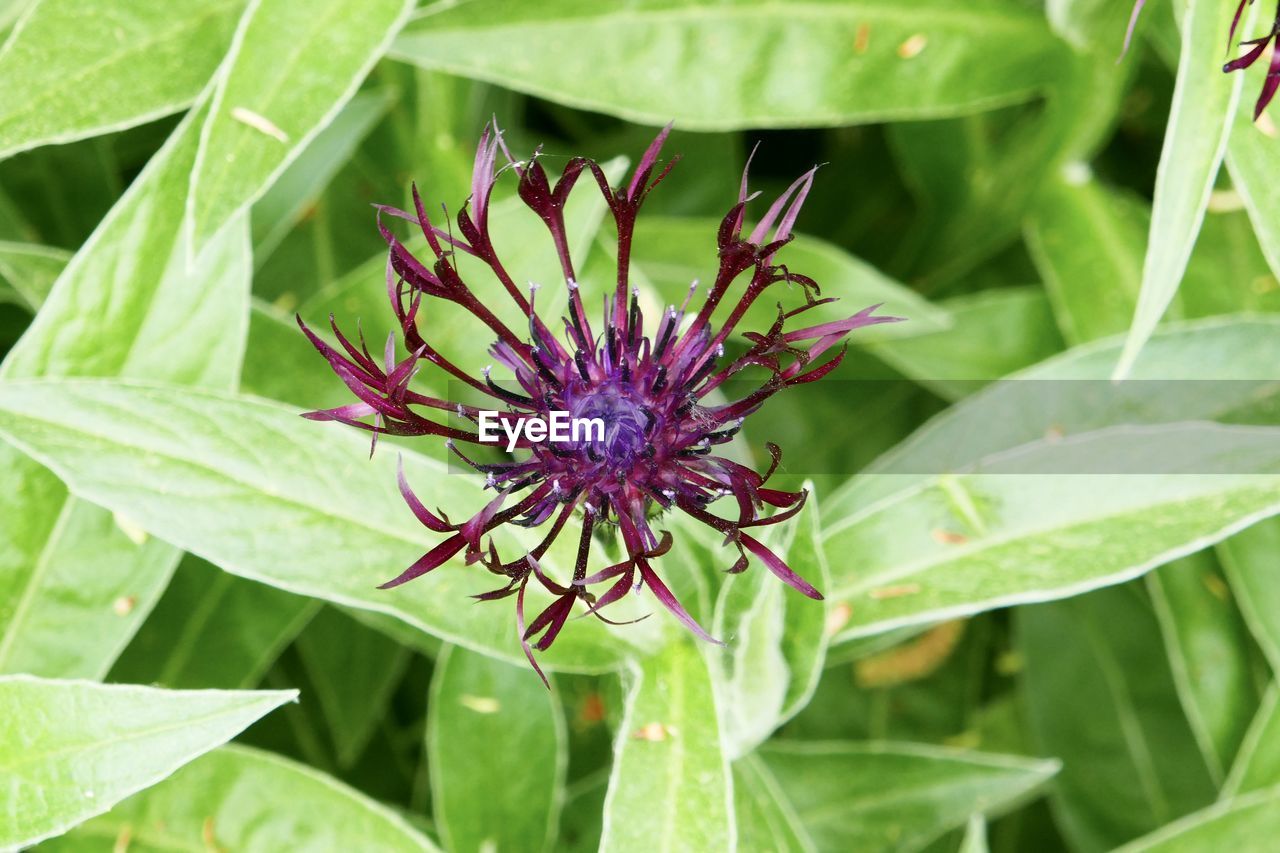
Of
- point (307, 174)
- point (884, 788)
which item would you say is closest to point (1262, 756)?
point (884, 788)

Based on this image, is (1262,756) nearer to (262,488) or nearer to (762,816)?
(762,816)

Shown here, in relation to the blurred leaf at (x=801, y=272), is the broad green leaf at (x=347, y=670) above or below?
below

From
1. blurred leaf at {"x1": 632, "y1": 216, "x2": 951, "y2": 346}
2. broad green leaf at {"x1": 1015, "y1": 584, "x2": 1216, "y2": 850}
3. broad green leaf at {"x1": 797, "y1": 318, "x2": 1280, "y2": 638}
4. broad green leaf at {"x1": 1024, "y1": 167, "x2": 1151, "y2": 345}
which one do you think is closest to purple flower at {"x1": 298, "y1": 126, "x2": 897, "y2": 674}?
broad green leaf at {"x1": 797, "y1": 318, "x2": 1280, "y2": 638}

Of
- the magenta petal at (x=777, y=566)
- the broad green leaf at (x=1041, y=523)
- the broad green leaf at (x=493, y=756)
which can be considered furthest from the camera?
the broad green leaf at (x=493, y=756)

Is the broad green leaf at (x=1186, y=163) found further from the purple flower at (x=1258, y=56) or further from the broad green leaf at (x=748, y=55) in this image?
the broad green leaf at (x=748, y=55)

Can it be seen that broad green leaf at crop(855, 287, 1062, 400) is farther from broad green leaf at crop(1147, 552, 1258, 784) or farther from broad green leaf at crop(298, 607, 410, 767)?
broad green leaf at crop(298, 607, 410, 767)

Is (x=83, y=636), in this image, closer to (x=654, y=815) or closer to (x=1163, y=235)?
(x=654, y=815)

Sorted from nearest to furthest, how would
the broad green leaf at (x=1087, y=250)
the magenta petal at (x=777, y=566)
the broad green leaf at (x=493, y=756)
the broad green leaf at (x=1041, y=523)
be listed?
the magenta petal at (x=777, y=566) < the broad green leaf at (x=1041, y=523) < the broad green leaf at (x=493, y=756) < the broad green leaf at (x=1087, y=250)

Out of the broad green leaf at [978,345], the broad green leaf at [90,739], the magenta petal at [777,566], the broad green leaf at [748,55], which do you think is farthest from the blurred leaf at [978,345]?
the broad green leaf at [90,739]
